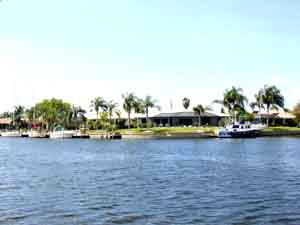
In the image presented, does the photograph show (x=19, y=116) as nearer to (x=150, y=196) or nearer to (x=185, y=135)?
(x=185, y=135)

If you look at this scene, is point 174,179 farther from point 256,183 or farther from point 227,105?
point 227,105

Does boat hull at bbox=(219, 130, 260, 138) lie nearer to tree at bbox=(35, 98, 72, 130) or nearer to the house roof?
the house roof

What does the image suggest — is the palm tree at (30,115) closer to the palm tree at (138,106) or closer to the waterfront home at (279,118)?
the palm tree at (138,106)

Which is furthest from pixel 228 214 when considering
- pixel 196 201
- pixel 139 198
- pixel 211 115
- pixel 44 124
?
pixel 44 124

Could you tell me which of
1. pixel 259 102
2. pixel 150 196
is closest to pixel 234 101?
pixel 259 102

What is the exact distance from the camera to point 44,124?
569 ft

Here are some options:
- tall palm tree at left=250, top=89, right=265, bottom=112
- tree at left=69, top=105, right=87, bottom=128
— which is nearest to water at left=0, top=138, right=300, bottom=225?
tall palm tree at left=250, top=89, right=265, bottom=112

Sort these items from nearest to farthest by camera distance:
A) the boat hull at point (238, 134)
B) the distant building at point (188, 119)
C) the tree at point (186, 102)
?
the boat hull at point (238, 134), the distant building at point (188, 119), the tree at point (186, 102)

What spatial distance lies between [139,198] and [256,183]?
938 centimetres

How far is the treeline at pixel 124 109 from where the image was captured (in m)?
143

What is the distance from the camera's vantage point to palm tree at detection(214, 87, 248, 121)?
14175 cm

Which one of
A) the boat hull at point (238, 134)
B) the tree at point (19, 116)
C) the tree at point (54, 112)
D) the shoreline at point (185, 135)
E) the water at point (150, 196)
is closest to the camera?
the water at point (150, 196)

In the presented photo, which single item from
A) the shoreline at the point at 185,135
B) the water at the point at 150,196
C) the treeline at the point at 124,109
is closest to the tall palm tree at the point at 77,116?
the treeline at the point at 124,109

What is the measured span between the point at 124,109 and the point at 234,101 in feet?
108
